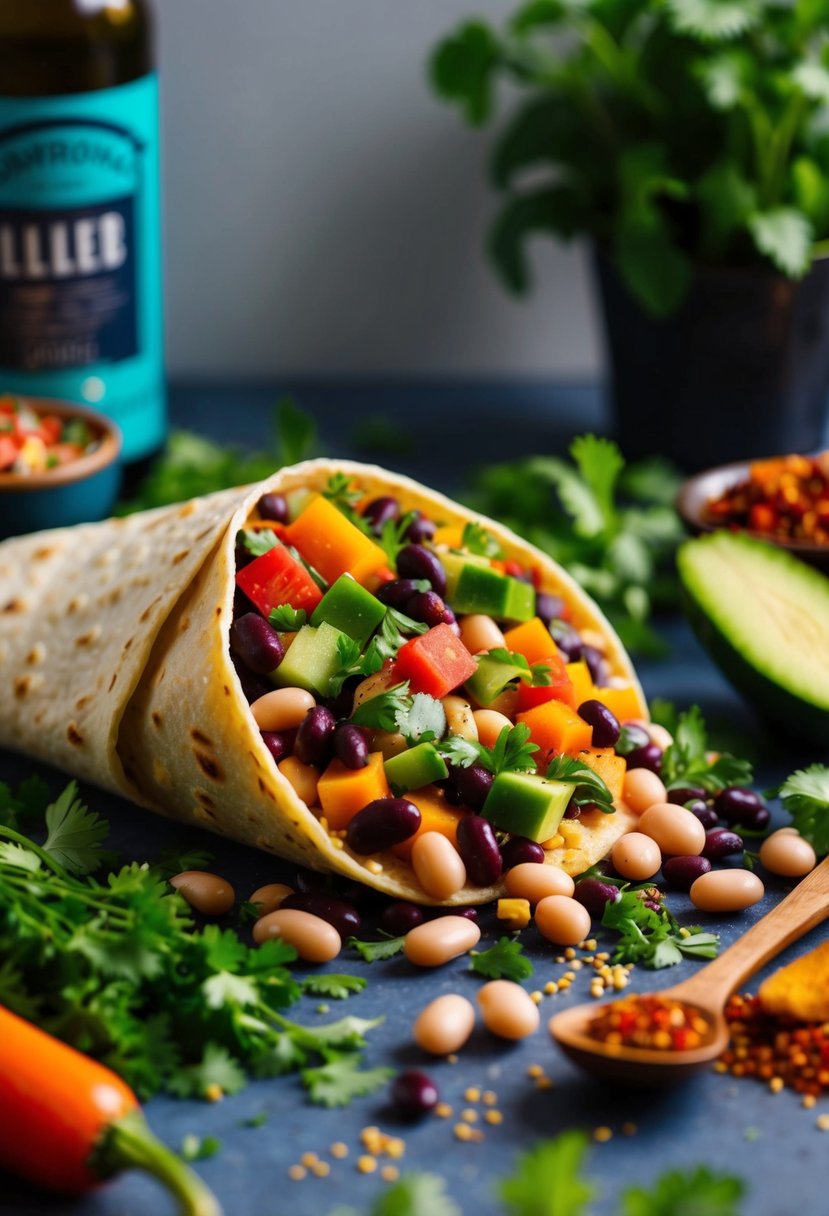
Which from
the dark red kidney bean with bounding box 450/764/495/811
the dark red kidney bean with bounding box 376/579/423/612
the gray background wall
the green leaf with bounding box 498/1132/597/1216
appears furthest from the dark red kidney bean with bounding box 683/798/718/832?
the gray background wall

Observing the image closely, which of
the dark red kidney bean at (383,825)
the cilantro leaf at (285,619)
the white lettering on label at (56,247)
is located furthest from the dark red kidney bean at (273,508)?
the white lettering on label at (56,247)

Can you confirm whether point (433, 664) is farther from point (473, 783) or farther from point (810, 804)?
point (810, 804)

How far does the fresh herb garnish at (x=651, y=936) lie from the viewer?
2.68 metres

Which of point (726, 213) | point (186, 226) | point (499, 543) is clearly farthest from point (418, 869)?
point (186, 226)

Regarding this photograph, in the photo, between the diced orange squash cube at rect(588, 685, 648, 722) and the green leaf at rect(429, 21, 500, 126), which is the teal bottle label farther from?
the diced orange squash cube at rect(588, 685, 648, 722)

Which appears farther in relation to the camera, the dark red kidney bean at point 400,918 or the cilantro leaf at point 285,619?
the cilantro leaf at point 285,619

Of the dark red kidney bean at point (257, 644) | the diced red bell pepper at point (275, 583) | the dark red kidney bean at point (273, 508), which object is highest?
the dark red kidney bean at point (273, 508)

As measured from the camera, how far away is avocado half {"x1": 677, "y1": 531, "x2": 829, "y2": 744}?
131 inches

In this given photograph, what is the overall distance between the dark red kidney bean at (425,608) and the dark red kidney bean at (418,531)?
0.80ft

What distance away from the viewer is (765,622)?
11.2 feet

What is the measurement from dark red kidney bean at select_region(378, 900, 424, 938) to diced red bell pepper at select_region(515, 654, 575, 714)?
525 mm

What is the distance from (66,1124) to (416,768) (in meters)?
0.98

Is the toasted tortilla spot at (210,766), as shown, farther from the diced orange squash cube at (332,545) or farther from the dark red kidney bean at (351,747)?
the diced orange squash cube at (332,545)

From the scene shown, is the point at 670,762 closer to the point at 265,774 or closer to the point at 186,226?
the point at 265,774
